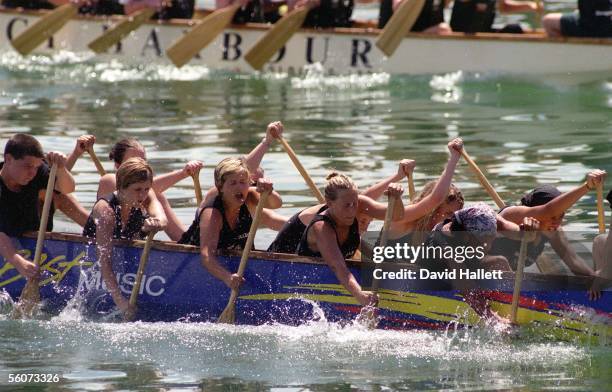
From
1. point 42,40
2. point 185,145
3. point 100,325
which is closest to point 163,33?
point 42,40

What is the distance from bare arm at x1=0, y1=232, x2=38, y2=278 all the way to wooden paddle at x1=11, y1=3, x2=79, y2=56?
1318cm

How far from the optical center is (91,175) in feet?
49.4

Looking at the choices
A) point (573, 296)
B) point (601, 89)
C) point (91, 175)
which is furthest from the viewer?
point (601, 89)

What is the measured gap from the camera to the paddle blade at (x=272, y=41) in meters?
20.9

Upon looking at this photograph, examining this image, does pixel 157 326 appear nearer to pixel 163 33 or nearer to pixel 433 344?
pixel 433 344

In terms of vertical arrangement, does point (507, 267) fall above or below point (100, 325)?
above

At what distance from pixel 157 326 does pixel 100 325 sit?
0.39 m

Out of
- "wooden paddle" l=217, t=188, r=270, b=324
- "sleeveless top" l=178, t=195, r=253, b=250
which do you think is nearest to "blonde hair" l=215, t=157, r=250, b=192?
"sleeveless top" l=178, t=195, r=253, b=250

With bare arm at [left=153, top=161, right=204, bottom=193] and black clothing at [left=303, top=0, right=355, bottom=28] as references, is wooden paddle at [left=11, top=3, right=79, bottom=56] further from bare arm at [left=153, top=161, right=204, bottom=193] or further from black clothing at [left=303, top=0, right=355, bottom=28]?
bare arm at [left=153, top=161, right=204, bottom=193]

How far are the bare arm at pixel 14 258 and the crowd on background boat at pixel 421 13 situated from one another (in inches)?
424

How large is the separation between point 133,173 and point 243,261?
912 millimetres

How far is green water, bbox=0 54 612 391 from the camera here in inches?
346

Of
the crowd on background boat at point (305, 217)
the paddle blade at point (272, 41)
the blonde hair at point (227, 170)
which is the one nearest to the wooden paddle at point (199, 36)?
the paddle blade at point (272, 41)

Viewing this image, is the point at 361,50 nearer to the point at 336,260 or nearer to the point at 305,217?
the point at 305,217
